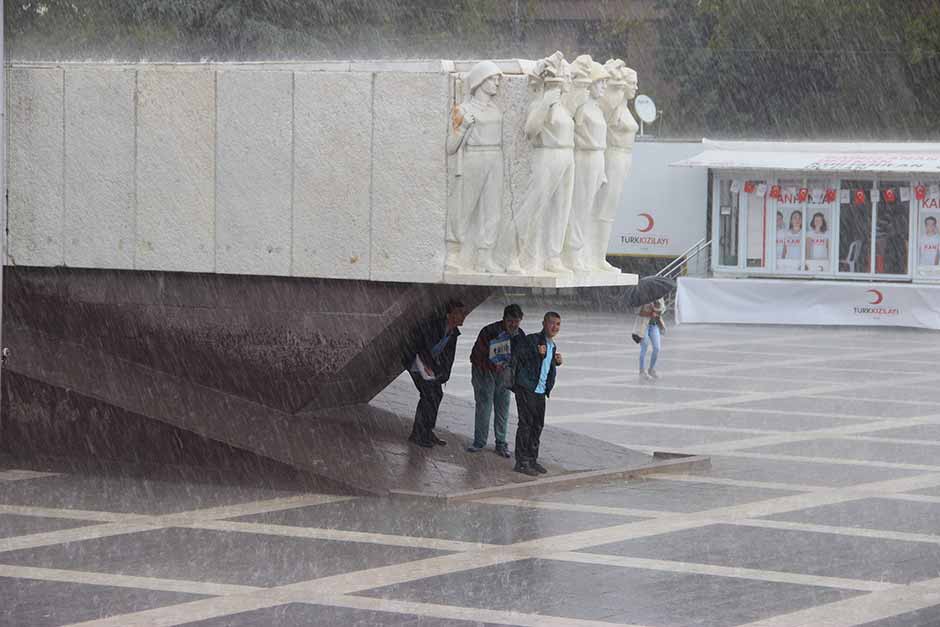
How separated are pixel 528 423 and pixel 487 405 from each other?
665 millimetres

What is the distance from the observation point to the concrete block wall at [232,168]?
14.1m

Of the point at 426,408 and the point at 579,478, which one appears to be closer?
the point at 579,478

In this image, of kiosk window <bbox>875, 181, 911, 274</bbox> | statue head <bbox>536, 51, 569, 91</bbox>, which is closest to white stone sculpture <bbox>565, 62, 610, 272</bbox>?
statue head <bbox>536, 51, 569, 91</bbox>

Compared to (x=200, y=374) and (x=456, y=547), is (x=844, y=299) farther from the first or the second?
(x=456, y=547)

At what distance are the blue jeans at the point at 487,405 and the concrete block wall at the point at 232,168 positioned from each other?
1294 millimetres

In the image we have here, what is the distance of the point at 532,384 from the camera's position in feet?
46.4

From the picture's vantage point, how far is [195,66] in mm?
14648

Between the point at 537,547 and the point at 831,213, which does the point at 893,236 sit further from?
the point at 537,547

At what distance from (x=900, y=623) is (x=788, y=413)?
10.3 metres

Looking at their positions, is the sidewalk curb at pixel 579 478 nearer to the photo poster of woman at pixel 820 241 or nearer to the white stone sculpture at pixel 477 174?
the white stone sculpture at pixel 477 174

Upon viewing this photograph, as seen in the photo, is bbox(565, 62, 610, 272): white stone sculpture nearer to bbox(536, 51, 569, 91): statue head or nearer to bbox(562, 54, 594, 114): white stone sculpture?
bbox(562, 54, 594, 114): white stone sculpture

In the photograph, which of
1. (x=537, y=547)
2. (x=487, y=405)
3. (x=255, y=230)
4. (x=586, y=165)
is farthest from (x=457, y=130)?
(x=537, y=547)

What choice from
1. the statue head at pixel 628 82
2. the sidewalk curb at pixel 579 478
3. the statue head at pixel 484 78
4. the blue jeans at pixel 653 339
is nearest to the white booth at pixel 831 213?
the blue jeans at pixel 653 339

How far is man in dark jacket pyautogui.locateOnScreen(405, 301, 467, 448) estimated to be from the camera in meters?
14.9
